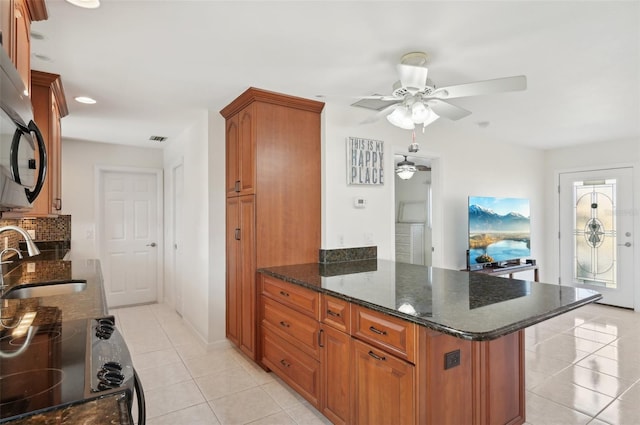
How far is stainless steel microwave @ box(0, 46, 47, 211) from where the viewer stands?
30.3 inches

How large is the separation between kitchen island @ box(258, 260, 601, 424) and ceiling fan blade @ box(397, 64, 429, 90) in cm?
117

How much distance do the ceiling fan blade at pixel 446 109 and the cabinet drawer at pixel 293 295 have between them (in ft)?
4.72

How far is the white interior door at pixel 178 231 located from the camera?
4.44m

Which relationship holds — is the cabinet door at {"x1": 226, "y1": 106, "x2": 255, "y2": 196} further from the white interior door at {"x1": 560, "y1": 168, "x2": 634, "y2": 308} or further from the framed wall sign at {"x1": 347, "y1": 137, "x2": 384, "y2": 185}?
the white interior door at {"x1": 560, "y1": 168, "x2": 634, "y2": 308}

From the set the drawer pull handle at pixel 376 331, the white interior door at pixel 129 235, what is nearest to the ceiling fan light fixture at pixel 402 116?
the drawer pull handle at pixel 376 331

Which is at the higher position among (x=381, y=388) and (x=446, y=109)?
(x=446, y=109)

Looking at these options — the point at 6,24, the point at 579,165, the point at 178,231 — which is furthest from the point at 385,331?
the point at 579,165

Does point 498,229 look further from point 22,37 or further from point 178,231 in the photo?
point 22,37

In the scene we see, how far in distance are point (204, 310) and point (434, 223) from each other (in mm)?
2707

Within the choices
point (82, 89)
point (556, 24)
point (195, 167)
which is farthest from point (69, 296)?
point (556, 24)

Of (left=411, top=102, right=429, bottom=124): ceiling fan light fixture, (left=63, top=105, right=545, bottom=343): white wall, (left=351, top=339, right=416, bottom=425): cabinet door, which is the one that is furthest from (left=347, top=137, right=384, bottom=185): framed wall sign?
(left=351, top=339, right=416, bottom=425): cabinet door

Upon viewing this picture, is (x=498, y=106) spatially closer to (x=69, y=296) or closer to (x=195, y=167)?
(x=195, y=167)

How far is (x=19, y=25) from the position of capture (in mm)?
1446

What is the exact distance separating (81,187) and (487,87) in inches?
191
